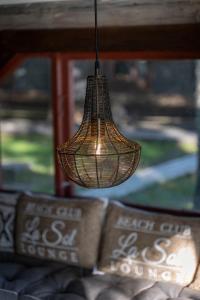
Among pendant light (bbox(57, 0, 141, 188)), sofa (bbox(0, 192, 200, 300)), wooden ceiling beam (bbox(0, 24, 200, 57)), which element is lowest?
sofa (bbox(0, 192, 200, 300))

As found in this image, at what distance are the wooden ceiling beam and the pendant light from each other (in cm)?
106

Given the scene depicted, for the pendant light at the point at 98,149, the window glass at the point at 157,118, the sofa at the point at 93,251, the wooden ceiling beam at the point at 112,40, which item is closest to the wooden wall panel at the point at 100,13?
the wooden ceiling beam at the point at 112,40

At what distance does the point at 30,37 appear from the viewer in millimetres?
3326

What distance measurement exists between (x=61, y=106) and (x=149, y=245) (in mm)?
1291

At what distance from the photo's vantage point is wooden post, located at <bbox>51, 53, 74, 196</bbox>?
3543mm

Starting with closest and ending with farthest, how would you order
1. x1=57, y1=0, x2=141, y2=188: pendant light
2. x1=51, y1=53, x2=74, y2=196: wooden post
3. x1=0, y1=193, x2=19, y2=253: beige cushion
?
x1=57, y1=0, x2=141, y2=188: pendant light
x1=0, y1=193, x2=19, y2=253: beige cushion
x1=51, y1=53, x2=74, y2=196: wooden post

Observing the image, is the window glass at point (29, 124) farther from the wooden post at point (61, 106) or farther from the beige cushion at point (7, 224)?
the beige cushion at point (7, 224)

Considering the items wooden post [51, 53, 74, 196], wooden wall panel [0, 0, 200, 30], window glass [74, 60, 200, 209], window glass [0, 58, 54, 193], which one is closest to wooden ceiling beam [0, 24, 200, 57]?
wooden wall panel [0, 0, 200, 30]

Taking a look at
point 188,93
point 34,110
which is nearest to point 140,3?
point 188,93

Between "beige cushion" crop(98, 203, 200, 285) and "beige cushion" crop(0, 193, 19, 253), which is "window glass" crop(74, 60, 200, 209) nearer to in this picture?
"beige cushion" crop(0, 193, 19, 253)

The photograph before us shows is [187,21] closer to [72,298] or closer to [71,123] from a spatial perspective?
[71,123]

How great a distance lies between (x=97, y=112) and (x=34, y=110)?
4774 mm

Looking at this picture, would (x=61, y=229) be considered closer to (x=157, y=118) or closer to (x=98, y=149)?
(x=98, y=149)

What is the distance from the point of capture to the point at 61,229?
10.4 feet
